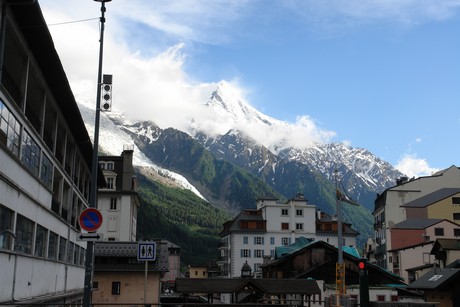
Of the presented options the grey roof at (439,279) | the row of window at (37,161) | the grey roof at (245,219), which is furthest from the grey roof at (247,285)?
the grey roof at (245,219)

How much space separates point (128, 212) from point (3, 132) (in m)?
61.0

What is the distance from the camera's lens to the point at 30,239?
23.1m

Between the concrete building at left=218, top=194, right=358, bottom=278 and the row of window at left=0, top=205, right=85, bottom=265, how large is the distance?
72.1 m

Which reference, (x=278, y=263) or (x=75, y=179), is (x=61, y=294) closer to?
(x=75, y=179)

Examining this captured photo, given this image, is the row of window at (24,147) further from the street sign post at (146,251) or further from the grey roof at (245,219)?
the grey roof at (245,219)

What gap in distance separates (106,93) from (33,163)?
239 inches

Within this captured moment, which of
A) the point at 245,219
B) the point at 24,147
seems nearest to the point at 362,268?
the point at 24,147

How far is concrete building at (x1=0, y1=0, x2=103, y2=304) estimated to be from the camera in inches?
717

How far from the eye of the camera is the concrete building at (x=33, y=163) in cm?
1822

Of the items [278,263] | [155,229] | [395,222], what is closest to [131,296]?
[278,263]

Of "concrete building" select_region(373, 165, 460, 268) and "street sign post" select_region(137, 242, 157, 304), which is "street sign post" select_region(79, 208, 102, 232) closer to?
"street sign post" select_region(137, 242, 157, 304)

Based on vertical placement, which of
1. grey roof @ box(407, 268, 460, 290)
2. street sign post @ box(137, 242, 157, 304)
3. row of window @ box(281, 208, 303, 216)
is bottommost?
grey roof @ box(407, 268, 460, 290)

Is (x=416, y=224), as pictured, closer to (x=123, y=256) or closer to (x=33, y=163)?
(x=123, y=256)

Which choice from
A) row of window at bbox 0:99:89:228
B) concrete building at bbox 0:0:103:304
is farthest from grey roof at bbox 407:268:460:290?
row of window at bbox 0:99:89:228
